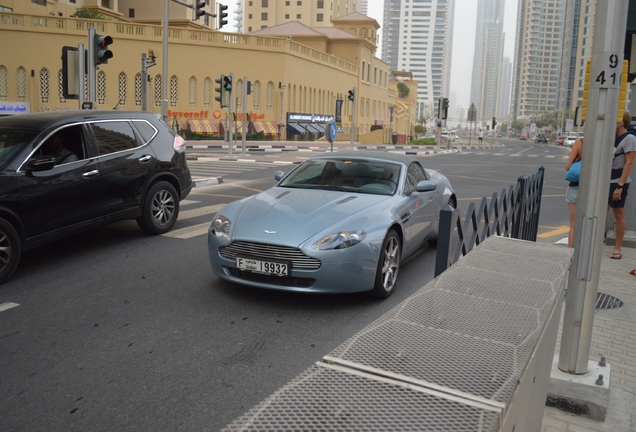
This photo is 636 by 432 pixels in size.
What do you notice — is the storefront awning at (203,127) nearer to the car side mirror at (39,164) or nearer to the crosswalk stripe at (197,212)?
the crosswalk stripe at (197,212)

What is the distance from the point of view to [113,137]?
8.10 metres

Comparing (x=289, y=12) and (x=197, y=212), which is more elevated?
(x=289, y=12)

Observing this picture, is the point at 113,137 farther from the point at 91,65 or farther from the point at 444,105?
the point at 444,105

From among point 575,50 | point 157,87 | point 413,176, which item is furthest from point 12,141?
point 575,50

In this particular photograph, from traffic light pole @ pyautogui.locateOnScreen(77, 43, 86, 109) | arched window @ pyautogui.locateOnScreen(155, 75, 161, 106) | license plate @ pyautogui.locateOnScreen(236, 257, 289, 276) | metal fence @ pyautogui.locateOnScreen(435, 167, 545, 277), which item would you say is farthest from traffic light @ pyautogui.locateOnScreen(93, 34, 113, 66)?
arched window @ pyautogui.locateOnScreen(155, 75, 161, 106)

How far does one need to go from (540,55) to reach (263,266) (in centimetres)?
20421

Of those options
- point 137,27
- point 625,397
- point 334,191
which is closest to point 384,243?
point 334,191

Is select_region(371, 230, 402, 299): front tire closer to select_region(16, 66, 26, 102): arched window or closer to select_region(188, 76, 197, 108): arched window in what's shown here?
select_region(188, 76, 197, 108): arched window

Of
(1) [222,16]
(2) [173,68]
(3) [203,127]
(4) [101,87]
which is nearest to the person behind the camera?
(1) [222,16]

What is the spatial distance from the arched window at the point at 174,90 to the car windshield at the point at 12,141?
139 feet

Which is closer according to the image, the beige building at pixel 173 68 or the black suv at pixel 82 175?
the black suv at pixel 82 175

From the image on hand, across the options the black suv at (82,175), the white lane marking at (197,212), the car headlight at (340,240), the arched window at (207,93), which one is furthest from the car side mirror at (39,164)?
the arched window at (207,93)

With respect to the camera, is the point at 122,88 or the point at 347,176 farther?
the point at 122,88

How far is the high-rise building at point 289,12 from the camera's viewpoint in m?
108
